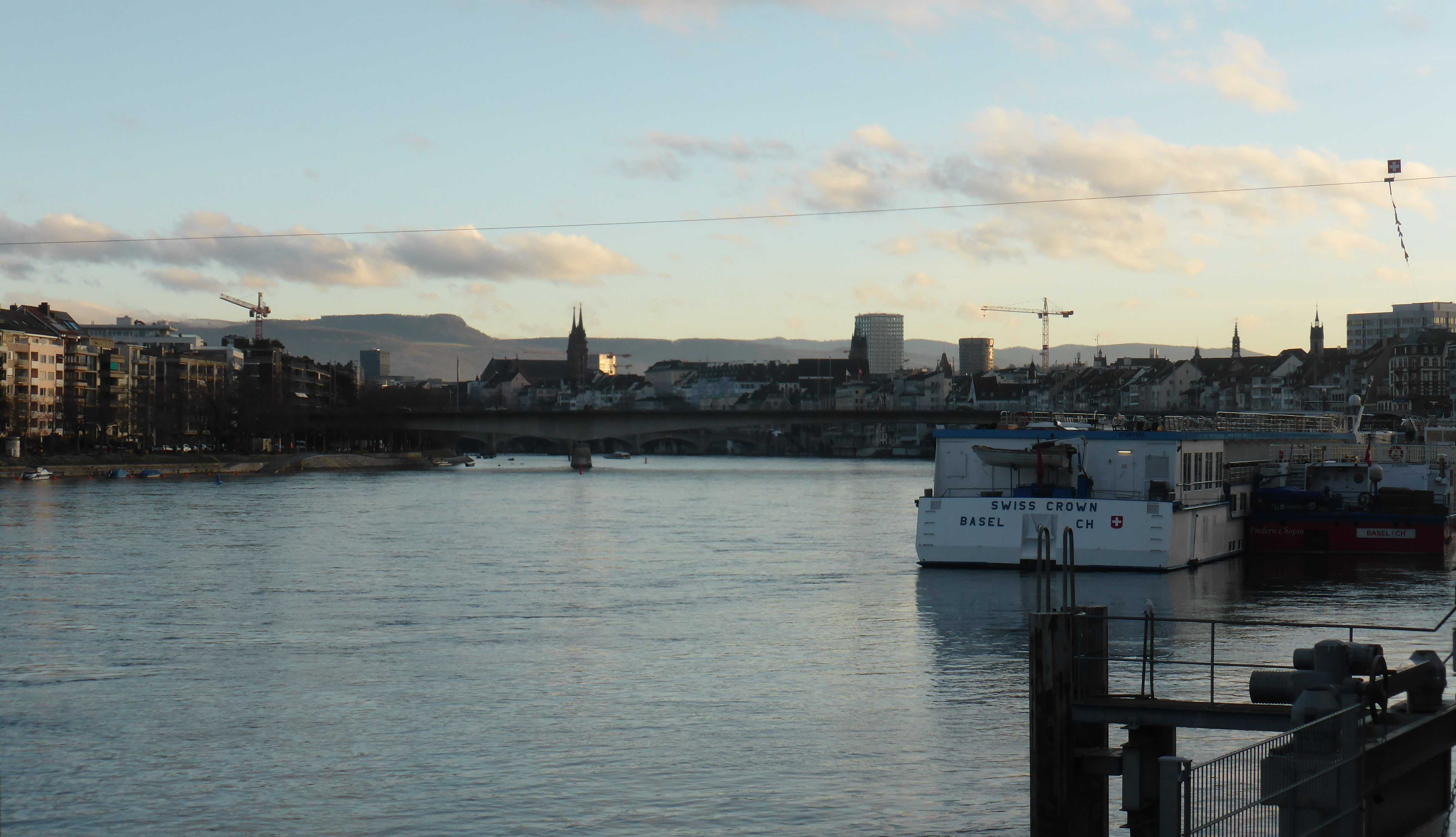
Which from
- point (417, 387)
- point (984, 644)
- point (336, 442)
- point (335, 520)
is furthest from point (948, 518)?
point (417, 387)

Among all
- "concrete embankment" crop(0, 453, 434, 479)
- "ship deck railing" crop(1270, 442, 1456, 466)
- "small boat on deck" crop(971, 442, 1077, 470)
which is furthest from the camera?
"concrete embankment" crop(0, 453, 434, 479)

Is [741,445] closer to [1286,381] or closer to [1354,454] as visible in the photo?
[1286,381]

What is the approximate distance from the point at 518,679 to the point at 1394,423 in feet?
152

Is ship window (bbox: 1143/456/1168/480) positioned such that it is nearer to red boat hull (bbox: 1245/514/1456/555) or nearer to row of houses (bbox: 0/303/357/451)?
red boat hull (bbox: 1245/514/1456/555)

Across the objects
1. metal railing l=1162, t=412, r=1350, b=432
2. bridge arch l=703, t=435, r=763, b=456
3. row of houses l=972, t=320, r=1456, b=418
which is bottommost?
bridge arch l=703, t=435, r=763, b=456

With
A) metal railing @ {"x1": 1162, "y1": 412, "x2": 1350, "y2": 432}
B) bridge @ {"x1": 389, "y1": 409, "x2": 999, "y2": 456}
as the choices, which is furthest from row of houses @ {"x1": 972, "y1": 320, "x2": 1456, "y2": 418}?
metal railing @ {"x1": 1162, "y1": 412, "x2": 1350, "y2": 432}

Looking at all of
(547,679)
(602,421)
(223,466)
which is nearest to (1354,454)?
(547,679)

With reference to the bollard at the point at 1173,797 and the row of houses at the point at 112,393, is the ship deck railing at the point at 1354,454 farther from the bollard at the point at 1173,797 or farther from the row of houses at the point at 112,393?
the row of houses at the point at 112,393

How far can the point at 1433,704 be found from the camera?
12.2 metres

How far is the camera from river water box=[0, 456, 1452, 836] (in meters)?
14.4

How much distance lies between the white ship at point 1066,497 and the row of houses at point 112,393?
83.7m

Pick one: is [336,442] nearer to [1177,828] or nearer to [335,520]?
[335,520]

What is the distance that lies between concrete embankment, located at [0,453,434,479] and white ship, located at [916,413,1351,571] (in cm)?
6978

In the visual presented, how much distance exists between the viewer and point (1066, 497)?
33.0 meters
